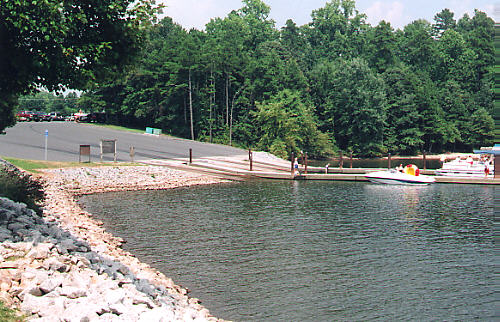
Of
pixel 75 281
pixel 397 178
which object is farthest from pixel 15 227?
pixel 397 178

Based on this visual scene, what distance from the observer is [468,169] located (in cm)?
5244

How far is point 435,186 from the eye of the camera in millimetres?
47500

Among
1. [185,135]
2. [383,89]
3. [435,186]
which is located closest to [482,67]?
[383,89]

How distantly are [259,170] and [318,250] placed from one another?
3509 cm

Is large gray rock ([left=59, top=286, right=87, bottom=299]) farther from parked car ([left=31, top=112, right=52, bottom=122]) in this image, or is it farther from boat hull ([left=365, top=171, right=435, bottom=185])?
parked car ([left=31, top=112, right=52, bottom=122])

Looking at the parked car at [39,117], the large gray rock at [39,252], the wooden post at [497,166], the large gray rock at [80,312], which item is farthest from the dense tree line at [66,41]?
the parked car at [39,117]

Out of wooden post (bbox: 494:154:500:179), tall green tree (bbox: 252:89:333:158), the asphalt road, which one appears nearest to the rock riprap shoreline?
the asphalt road

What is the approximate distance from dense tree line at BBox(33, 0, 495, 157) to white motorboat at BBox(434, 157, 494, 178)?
3258 cm

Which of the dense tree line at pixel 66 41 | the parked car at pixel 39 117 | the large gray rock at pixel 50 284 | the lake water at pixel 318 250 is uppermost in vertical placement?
the parked car at pixel 39 117

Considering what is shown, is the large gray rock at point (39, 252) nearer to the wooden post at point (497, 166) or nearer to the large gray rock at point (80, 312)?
the large gray rock at point (80, 312)

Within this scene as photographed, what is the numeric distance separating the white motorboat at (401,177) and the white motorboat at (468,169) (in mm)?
4807

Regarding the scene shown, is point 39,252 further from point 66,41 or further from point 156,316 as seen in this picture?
point 66,41

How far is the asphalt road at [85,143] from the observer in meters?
53.7

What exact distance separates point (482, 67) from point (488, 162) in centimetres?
8233
